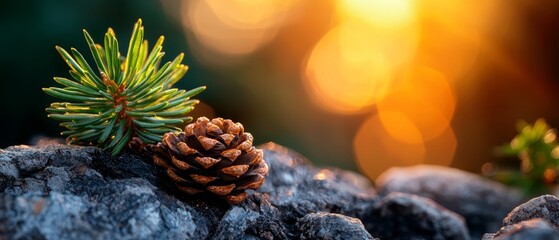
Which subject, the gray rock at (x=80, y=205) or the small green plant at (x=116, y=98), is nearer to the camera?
the gray rock at (x=80, y=205)

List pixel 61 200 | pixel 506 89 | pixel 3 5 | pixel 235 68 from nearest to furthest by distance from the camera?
pixel 61 200 < pixel 3 5 < pixel 235 68 < pixel 506 89

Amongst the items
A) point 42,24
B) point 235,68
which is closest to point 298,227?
point 42,24

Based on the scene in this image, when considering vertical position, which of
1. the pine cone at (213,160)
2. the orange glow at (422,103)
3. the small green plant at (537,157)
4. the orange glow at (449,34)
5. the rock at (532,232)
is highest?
the orange glow at (449,34)

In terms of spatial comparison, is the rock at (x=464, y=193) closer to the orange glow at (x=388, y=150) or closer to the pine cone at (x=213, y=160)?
the pine cone at (x=213, y=160)

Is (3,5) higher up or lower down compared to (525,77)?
lower down

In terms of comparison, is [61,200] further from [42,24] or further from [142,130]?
[42,24]

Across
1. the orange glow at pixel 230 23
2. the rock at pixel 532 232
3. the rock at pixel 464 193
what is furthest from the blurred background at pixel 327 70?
the rock at pixel 532 232

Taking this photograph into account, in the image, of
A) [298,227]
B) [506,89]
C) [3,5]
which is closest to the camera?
[298,227]
